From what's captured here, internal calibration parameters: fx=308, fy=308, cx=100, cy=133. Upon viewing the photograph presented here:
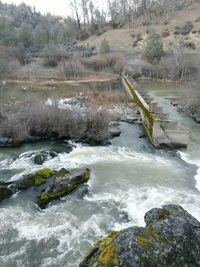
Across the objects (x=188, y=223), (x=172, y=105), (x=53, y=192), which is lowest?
(x=172, y=105)

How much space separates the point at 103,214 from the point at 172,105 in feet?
61.1

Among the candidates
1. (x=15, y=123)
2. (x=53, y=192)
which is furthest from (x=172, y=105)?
(x=53, y=192)

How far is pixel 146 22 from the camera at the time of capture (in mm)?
68938

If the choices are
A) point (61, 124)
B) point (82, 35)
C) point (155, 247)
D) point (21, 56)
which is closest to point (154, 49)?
point (21, 56)

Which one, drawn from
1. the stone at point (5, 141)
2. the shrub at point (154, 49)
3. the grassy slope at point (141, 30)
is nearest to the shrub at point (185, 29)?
the grassy slope at point (141, 30)

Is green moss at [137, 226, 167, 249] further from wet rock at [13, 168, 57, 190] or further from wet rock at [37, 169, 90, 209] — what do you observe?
wet rock at [13, 168, 57, 190]

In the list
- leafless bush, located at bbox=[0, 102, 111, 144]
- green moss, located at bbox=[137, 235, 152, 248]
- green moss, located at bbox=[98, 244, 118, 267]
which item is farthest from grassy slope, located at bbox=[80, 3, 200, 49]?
green moss, located at bbox=[98, 244, 118, 267]

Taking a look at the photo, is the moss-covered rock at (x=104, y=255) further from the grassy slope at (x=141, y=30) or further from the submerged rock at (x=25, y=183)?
the grassy slope at (x=141, y=30)

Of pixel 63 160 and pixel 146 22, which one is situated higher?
pixel 146 22

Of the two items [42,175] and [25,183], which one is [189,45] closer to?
[42,175]

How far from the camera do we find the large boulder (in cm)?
402

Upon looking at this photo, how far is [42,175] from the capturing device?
38.1ft

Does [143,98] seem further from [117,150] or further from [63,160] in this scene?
[63,160]

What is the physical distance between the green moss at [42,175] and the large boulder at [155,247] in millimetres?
6787
